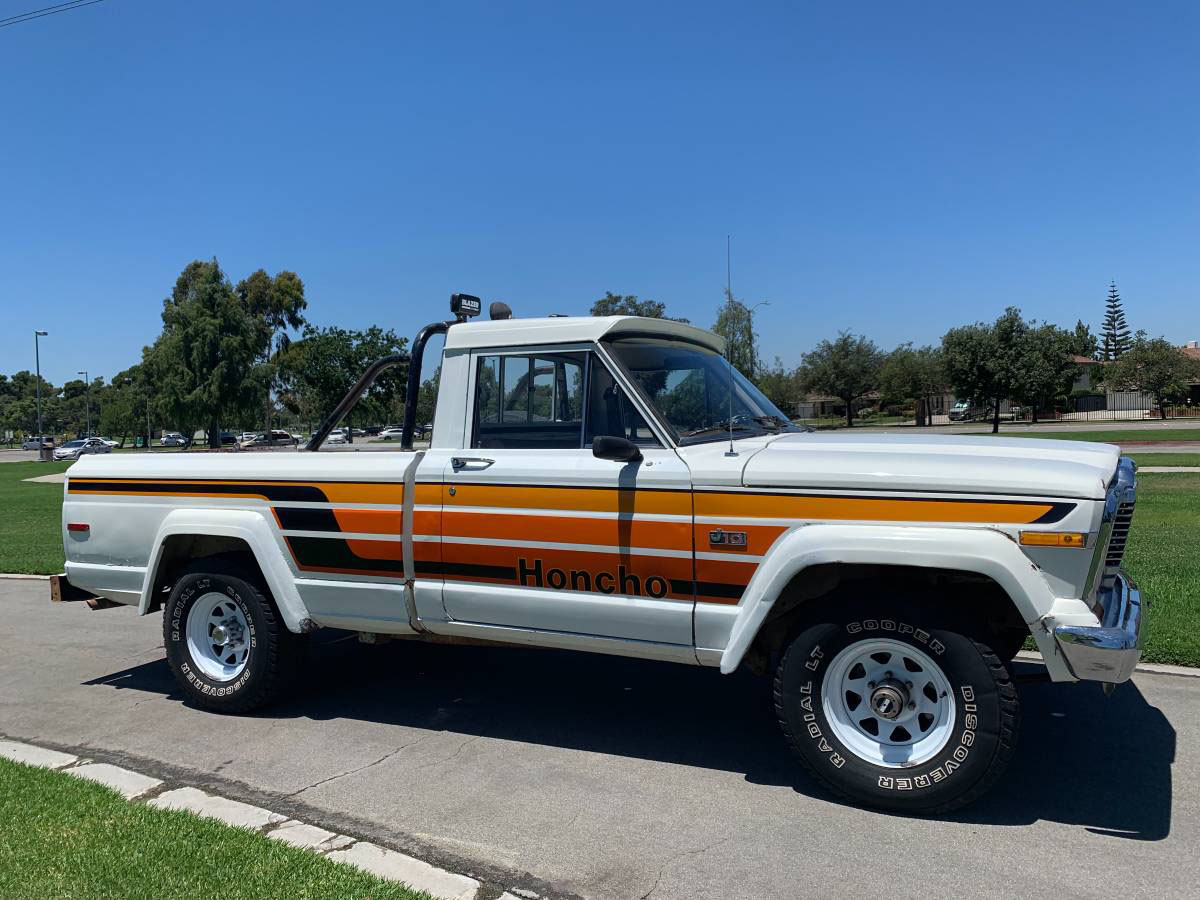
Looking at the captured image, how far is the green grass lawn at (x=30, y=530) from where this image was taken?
1124cm

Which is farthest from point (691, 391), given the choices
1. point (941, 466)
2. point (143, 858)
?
point (143, 858)

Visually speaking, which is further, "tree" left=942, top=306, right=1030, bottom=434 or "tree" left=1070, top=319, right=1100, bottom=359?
"tree" left=1070, top=319, right=1100, bottom=359

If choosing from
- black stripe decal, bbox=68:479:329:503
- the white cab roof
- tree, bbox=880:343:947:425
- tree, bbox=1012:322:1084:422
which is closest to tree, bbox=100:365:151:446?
tree, bbox=880:343:947:425

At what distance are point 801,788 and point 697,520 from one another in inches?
52.5

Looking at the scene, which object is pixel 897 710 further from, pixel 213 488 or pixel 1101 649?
pixel 213 488

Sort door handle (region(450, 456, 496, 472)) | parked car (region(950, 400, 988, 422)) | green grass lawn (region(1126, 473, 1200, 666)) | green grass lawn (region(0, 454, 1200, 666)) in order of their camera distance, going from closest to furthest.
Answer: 1. door handle (region(450, 456, 496, 472))
2. green grass lawn (region(1126, 473, 1200, 666))
3. green grass lawn (region(0, 454, 1200, 666))
4. parked car (region(950, 400, 988, 422))

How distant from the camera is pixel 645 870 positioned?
350cm

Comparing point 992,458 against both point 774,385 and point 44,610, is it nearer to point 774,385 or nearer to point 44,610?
point 44,610

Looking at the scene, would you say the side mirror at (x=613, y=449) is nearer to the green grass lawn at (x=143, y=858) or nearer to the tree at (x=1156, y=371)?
the green grass lawn at (x=143, y=858)

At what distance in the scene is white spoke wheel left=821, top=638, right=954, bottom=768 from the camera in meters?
3.87

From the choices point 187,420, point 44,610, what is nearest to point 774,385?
point 187,420

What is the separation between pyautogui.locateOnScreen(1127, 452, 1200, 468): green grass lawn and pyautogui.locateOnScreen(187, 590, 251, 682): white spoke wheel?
20.3 m

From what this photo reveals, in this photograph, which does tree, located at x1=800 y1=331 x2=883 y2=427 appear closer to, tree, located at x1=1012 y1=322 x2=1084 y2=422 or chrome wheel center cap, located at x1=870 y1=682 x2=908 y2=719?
tree, located at x1=1012 y1=322 x2=1084 y2=422

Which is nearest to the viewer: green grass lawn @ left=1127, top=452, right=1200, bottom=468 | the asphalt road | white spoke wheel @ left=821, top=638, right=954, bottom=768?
the asphalt road
